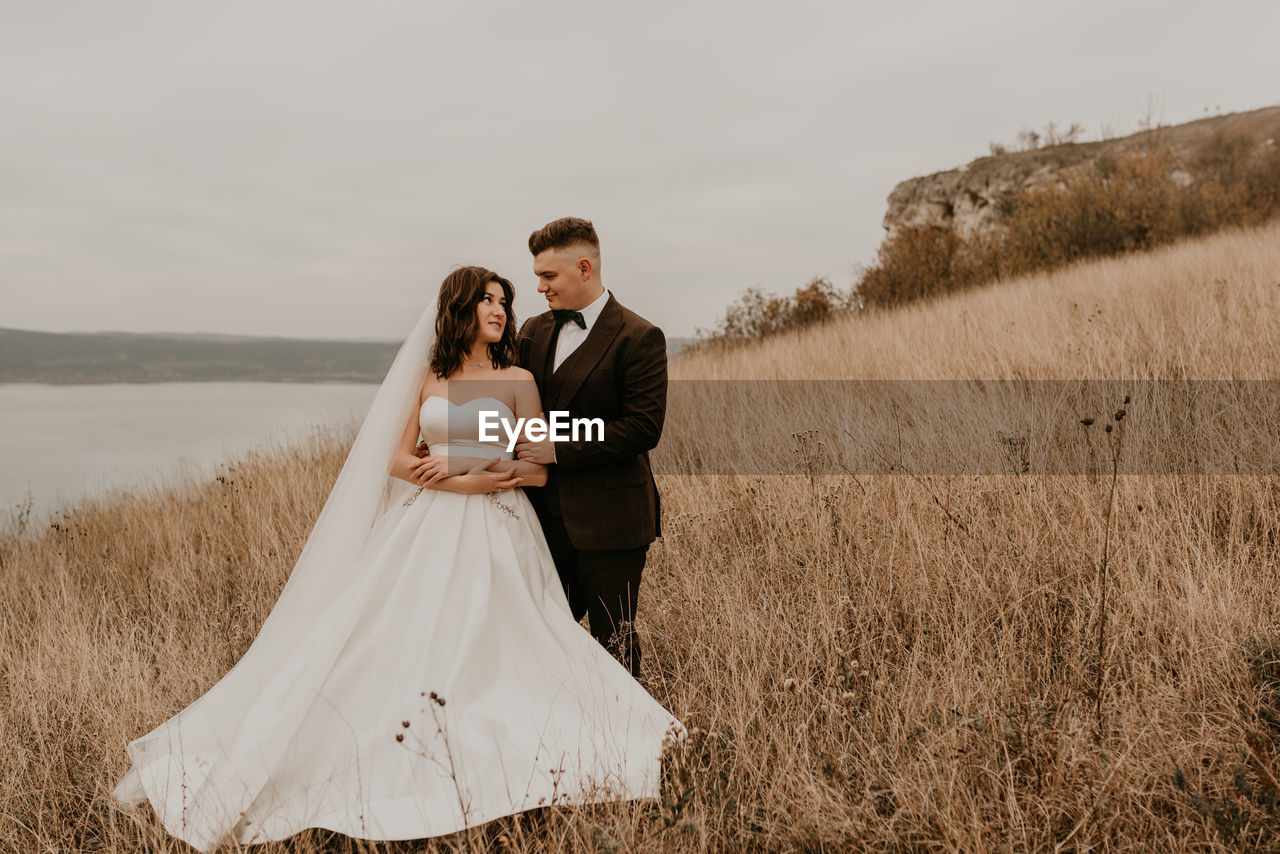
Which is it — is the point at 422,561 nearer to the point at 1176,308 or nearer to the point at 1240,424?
the point at 1240,424

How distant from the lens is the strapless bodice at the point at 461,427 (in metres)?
3.28

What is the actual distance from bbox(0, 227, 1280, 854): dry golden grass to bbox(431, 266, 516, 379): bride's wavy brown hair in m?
1.87

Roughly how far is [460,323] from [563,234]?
0.65 m

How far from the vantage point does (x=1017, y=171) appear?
25.9 m

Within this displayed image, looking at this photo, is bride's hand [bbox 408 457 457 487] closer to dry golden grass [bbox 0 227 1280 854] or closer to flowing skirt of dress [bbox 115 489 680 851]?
flowing skirt of dress [bbox 115 489 680 851]

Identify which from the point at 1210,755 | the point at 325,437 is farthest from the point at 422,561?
the point at 325,437

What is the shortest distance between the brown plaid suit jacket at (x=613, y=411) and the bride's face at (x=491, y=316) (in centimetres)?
36

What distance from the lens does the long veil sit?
256 cm

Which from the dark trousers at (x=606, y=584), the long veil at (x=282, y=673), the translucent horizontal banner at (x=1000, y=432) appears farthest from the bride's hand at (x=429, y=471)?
the translucent horizontal banner at (x=1000, y=432)

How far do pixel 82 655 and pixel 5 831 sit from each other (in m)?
1.55

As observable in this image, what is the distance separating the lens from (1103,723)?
9.04 ft

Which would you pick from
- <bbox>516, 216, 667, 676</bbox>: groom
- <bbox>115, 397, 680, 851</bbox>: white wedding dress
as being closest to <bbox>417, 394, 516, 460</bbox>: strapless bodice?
<bbox>115, 397, 680, 851</bbox>: white wedding dress

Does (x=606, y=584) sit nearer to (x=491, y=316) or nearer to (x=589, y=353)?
(x=589, y=353)
